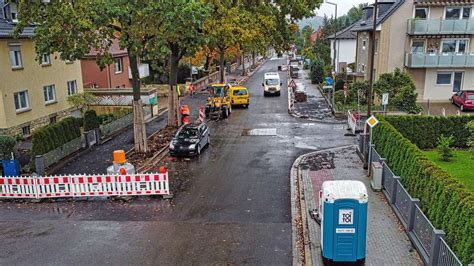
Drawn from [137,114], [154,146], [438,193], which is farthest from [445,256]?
[154,146]

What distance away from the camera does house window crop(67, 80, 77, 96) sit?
1246 inches

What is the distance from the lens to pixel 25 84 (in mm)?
26000

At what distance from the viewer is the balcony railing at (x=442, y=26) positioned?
33094 millimetres

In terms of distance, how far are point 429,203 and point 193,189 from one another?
830 centimetres

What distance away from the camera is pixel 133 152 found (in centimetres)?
2191

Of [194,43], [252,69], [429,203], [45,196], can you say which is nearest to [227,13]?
[194,43]

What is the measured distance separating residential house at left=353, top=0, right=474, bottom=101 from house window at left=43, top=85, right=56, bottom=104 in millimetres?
25066

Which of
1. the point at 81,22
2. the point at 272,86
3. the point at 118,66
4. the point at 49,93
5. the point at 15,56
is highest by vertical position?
the point at 81,22

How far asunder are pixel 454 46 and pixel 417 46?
2.80 metres

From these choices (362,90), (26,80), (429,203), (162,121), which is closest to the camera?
(429,203)

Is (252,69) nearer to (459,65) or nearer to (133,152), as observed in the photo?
(459,65)

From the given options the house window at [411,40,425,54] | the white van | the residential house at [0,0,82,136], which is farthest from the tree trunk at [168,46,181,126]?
the house window at [411,40,425,54]

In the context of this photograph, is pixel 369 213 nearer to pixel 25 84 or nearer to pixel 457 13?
pixel 25 84

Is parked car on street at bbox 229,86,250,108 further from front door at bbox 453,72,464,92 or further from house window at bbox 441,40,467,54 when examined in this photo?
front door at bbox 453,72,464,92
